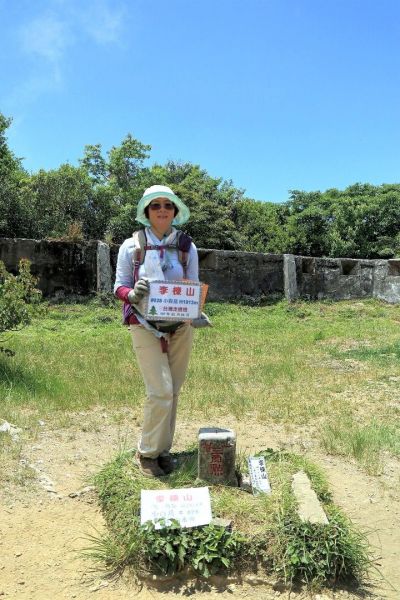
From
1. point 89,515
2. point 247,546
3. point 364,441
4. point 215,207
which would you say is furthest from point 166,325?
point 215,207

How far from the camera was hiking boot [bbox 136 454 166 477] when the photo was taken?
352cm

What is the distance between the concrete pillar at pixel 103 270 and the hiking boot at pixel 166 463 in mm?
8129

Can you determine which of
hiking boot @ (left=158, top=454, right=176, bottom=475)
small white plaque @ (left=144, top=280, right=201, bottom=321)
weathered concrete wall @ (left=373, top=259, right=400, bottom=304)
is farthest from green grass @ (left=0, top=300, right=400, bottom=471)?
weathered concrete wall @ (left=373, top=259, right=400, bottom=304)

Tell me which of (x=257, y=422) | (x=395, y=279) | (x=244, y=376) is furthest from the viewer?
(x=395, y=279)

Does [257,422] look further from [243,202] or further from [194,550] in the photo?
[243,202]

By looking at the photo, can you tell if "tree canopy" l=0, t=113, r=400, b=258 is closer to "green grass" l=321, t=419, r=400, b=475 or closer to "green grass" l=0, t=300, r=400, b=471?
"green grass" l=0, t=300, r=400, b=471

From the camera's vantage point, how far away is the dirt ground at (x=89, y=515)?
2617mm

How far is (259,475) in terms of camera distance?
3.44 m

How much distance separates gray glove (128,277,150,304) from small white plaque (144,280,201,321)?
0.10 ft

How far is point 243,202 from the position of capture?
1037 inches

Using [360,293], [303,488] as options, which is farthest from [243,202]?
[303,488]

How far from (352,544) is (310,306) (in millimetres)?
11048

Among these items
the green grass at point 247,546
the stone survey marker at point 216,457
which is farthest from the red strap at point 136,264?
the green grass at point 247,546

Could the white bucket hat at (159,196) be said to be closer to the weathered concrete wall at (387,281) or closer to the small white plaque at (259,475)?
the small white plaque at (259,475)
